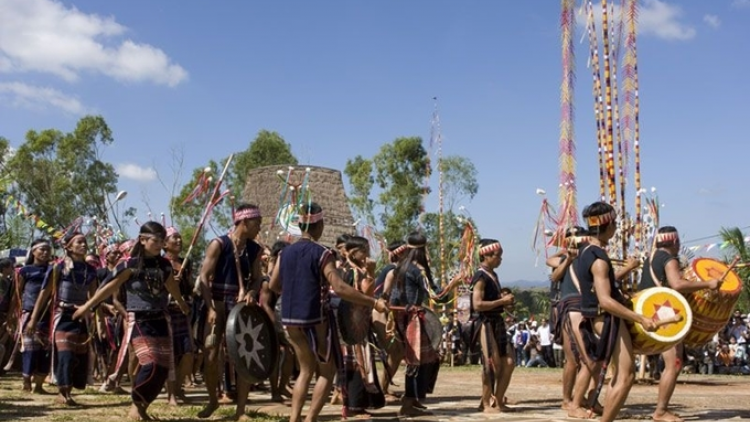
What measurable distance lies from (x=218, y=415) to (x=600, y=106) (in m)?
9.40

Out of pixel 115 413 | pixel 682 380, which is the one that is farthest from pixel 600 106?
pixel 115 413

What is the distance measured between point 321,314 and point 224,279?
1.55 metres

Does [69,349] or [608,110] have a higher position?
[608,110]

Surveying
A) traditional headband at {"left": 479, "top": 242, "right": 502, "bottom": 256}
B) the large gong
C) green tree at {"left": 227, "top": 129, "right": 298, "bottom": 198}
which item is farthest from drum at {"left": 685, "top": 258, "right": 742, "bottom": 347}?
green tree at {"left": 227, "top": 129, "right": 298, "bottom": 198}

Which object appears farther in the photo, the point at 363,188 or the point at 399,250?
the point at 363,188

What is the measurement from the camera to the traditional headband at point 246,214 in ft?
24.7

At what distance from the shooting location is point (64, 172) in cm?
4478

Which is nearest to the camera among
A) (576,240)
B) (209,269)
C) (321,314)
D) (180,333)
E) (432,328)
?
(321,314)

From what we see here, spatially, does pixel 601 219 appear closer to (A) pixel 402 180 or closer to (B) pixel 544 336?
(B) pixel 544 336

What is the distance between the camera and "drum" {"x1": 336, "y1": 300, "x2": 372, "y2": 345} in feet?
24.5

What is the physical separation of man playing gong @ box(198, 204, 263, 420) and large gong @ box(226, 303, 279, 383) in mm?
500

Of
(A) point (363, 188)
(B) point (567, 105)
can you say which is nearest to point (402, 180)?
(A) point (363, 188)

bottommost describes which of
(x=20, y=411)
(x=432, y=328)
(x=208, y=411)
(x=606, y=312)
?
(x=20, y=411)

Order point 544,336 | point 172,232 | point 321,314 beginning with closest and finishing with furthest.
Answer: point 321,314 → point 172,232 → point 544,336
